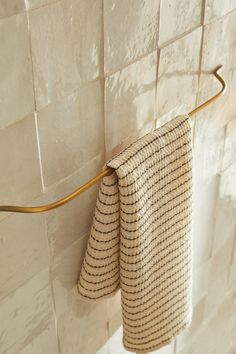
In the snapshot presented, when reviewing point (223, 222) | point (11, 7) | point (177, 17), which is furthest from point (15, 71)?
point (223, 222)

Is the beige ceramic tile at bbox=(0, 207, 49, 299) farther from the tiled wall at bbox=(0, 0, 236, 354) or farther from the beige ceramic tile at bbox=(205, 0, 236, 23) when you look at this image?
the beige ceramic tile at bbox=(205, 0, 236, 23)

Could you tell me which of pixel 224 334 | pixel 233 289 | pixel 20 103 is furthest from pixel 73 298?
pixel 224 334

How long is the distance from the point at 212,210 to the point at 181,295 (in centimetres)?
35

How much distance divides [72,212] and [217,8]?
486mm

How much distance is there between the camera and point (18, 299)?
0.87 m

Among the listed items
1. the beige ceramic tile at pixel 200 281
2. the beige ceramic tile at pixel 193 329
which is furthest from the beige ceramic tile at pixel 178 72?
the beige ceramic tile at pixel 193 329

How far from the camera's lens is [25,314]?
0.90 meters

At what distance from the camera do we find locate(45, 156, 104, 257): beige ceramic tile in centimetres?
84

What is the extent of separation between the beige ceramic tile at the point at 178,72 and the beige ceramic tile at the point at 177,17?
0.06ft

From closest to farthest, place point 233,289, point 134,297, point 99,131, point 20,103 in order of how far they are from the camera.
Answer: point 20,103 < point 99,131 < point 134,297 < point 233,289

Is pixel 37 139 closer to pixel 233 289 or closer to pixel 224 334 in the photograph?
pixel 233 289

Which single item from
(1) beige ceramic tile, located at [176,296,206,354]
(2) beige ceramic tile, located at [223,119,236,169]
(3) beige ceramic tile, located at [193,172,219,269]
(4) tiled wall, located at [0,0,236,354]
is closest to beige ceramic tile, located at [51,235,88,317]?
(4) tiled wall, located at [0,0,236,354]

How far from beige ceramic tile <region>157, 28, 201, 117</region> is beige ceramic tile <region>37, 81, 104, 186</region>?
17 centimetres

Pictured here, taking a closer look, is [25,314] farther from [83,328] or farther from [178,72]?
[178,72]
